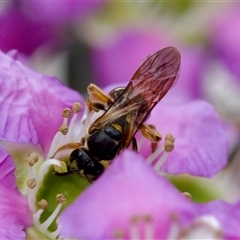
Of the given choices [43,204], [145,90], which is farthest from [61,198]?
[145,90]

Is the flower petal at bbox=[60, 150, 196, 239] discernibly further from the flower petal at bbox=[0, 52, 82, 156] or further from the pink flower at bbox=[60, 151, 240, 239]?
the flower petal at bbox=[0, 52, 82, 156]

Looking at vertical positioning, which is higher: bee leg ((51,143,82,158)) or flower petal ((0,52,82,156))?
flower petal ((0,52,82,156))

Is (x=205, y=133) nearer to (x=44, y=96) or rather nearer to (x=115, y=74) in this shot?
(x=44, y=96)

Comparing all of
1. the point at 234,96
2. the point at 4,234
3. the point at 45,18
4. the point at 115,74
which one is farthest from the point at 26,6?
the point at 4,234

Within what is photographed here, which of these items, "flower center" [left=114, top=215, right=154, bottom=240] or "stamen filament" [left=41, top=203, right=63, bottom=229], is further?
"stamen filament" [left=41, top=203, right=63, bottom=229]

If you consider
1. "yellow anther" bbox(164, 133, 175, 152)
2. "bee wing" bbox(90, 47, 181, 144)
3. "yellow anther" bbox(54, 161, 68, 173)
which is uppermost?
"bee wing" bbox(90, 47, 181, 144)

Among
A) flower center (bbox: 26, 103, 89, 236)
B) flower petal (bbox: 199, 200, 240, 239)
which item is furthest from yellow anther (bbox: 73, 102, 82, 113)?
flower petal (bbox: 199, 200, 240, 239)

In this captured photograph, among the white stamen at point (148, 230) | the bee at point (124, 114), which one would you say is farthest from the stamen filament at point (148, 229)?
the bee at point (124, 114)
